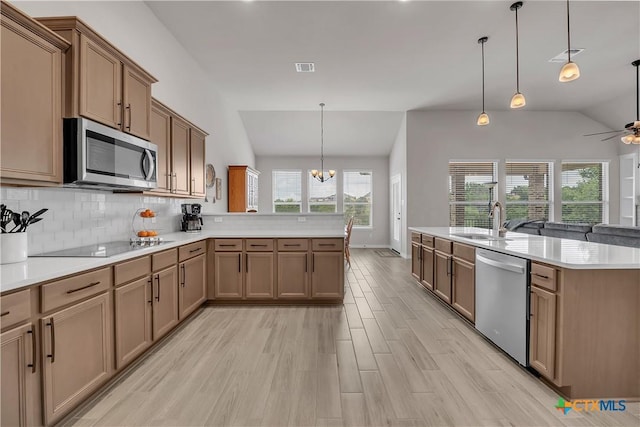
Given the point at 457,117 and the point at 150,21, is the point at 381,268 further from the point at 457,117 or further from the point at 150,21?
the point at 150,21

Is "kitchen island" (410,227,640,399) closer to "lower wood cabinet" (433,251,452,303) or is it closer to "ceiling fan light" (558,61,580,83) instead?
"lower wood cabinet" (433,251,452,303)

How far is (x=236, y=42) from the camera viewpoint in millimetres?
4242

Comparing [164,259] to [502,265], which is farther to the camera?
[164,259]

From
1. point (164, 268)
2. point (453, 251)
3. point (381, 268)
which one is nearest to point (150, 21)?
point (164, 268)

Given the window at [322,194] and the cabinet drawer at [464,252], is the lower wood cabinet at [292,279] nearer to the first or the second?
the cabinet drawer at [464,252]

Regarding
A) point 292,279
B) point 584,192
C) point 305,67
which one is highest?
point 305,67

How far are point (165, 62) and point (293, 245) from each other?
110 inches

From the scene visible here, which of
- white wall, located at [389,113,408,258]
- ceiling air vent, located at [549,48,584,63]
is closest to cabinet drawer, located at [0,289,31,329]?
ceiling air vent, located at [549,48,584,63]

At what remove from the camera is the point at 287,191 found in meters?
9.30

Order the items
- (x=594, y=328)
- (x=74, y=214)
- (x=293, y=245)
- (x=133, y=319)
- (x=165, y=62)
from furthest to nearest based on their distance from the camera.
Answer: (x=165, y=62) → (x=293, y=245) → (x=74, y=214) → (x=133, y=319) → (x=594, y=328)

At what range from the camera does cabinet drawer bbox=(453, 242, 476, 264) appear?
303 cm

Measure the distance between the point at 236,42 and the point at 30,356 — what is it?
4.09m

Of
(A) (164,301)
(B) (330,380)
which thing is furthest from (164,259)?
(B) (330,380)

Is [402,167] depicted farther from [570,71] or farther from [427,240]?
[570,71]
